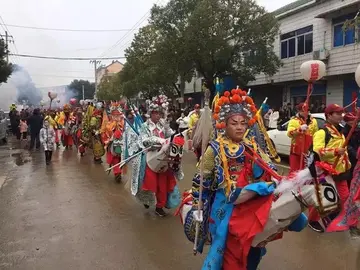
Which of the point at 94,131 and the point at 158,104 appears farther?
the point at 94,131

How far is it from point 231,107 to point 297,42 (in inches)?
831

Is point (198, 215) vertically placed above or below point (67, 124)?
above

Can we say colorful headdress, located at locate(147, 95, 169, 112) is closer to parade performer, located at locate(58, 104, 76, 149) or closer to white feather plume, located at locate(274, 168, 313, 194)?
white feather plume, located at locate(274, 168, 313, 194)

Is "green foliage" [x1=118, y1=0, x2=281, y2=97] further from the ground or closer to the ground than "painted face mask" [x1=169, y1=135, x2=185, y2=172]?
further from the ground

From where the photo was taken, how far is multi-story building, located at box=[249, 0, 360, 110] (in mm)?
19869

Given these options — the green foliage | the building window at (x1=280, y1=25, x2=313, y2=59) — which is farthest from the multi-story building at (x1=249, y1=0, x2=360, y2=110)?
the green foliage

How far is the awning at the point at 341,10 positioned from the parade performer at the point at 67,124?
12.1 meters

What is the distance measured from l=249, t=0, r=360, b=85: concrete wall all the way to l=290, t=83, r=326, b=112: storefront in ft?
2.31

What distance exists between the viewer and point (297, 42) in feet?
76.9

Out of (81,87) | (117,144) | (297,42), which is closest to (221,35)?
(297,42)

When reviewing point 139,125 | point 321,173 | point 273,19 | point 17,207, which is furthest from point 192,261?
point 273,19

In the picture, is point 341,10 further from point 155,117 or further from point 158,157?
point 158,157

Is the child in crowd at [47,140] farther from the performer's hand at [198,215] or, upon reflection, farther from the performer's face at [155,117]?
the performer's hand at [198,215]

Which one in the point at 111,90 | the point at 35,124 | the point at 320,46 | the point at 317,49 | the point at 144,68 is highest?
the point at 320,46
